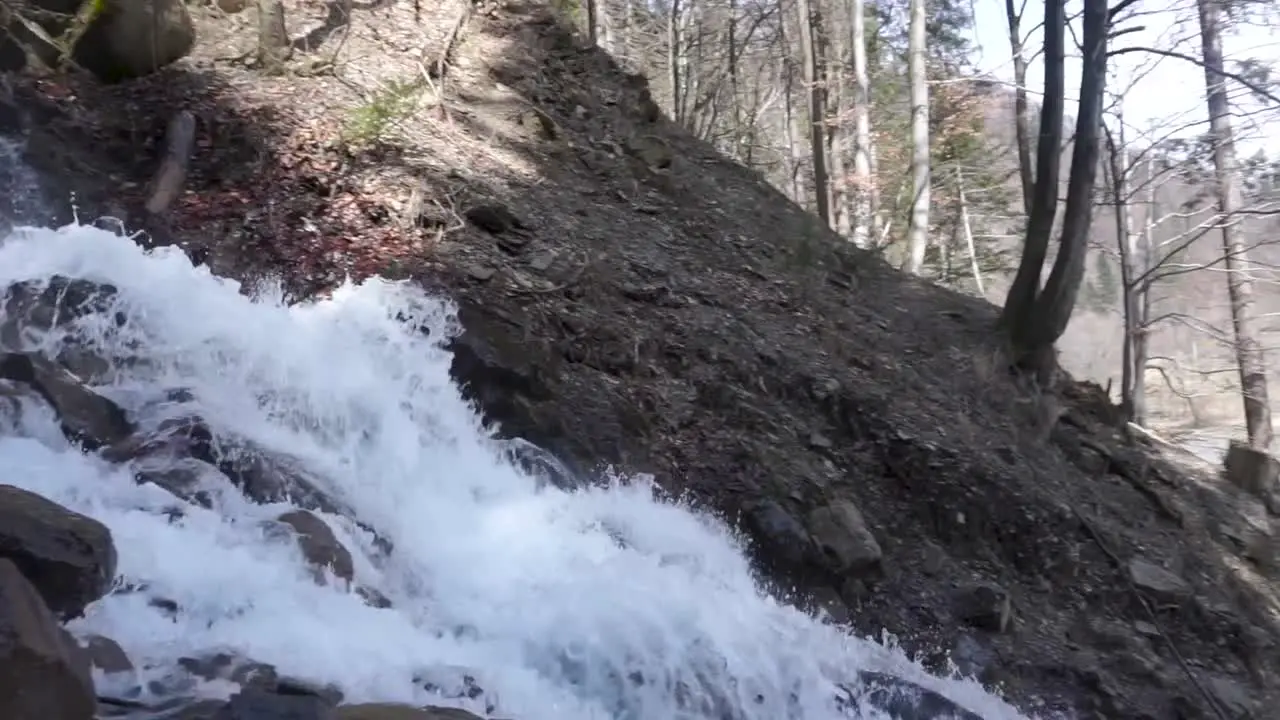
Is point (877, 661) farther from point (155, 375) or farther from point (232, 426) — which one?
point (155, 375)

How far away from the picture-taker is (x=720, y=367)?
9.92 metres

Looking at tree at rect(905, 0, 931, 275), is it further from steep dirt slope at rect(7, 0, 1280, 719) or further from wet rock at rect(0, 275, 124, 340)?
wet rock at rect(0, 275, 124, 340)

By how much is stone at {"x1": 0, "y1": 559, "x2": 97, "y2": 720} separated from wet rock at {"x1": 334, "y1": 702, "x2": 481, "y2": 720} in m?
0.91

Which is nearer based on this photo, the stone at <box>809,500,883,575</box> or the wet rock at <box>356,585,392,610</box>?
the wet rock at <box>356,585,392,610</box>

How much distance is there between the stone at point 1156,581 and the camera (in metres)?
10.1

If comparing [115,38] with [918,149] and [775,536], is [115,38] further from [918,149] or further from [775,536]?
[918,149]

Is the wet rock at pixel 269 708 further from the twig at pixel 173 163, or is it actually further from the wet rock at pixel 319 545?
the twig at pixel 173 163

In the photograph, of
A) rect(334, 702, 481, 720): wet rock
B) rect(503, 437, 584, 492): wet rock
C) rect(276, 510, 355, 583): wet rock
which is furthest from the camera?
rect(503, 437, 584, 492): wet rock

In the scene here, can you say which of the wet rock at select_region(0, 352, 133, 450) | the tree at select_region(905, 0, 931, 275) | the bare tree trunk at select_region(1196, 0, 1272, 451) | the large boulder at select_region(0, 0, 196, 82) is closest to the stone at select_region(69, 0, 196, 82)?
the large boulder at select_region(0, 0, 196, 82)

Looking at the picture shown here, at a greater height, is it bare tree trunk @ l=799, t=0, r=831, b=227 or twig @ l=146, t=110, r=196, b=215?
bare tree trunk @ l=799, t=0, r=831, b=227

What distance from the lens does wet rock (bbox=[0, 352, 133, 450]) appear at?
223 inches

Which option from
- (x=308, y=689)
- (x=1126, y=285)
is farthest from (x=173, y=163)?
(x=1126, y=285)

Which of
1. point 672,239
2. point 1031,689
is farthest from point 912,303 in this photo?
point 1031,689

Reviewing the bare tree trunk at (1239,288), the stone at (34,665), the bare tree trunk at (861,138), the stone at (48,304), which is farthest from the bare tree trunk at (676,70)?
the stone at (34,665)
